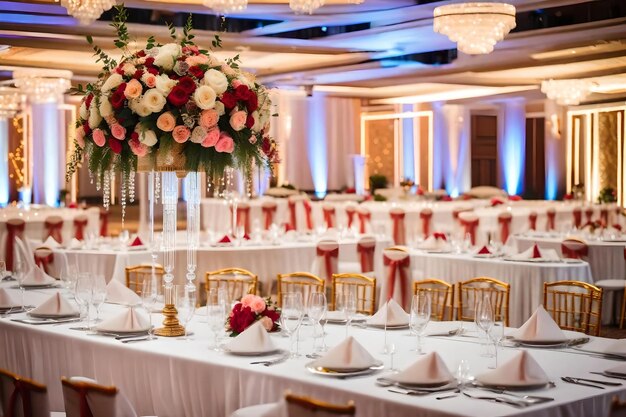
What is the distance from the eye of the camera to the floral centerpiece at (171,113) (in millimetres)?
4156

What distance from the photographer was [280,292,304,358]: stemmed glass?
384cm

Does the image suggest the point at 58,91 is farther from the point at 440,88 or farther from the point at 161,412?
the point at 161,412

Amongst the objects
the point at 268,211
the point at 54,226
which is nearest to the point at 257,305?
the point at 54,226

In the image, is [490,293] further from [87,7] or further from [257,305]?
[87,7]

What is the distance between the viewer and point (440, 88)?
21484 millimetres

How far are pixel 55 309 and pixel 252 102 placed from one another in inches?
61.5

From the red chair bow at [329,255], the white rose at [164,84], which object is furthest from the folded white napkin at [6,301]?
the red chair bow at [329,255]

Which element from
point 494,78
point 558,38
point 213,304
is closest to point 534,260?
point 213,304

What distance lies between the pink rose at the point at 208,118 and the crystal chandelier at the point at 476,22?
5395mm

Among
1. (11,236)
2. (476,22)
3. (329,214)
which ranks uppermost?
(476,22)

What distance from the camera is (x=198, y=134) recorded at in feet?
13.8

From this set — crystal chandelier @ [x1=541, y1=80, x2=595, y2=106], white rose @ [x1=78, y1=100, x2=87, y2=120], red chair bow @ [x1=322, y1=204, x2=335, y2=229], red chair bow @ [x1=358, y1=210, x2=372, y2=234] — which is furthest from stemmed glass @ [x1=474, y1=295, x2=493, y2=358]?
crystal chandelier @ [x1=541, y1=80, x2=595, y2=106]

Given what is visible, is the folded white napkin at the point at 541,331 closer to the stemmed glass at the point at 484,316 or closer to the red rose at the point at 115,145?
the stemmed glass at the point at 484,316

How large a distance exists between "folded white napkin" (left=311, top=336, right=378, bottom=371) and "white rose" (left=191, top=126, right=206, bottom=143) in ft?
3.72
